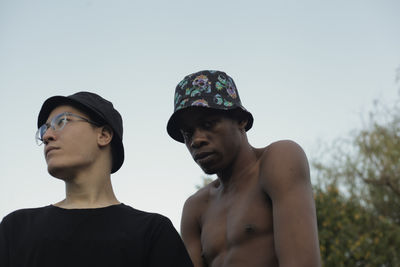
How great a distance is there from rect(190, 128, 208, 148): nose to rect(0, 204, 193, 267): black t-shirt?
83cm

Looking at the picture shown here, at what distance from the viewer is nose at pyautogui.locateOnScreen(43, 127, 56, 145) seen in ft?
9.01

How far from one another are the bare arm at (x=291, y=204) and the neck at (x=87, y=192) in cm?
99

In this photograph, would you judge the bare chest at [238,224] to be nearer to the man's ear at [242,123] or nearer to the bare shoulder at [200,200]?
the bare shoulder at [200,200]

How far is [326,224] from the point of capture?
13797 mm

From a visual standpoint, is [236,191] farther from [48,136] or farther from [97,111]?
[48,136]

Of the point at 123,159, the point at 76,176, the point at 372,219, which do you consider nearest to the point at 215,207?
the point at 123,159

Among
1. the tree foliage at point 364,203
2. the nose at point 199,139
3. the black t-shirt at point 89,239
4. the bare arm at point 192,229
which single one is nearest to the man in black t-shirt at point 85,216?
the black t-shirt at point 89,239

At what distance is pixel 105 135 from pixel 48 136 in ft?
1.03

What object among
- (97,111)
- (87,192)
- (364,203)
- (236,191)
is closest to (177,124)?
(236,191)

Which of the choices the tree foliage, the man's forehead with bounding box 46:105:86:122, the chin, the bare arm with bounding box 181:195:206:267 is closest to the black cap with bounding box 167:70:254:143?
the chin

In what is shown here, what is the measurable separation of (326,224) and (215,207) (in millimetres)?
10790

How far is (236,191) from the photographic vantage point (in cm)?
355

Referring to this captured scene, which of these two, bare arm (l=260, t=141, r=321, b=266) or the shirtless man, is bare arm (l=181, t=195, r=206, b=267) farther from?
bare arm (l=260, t=141, r=321, b=266)

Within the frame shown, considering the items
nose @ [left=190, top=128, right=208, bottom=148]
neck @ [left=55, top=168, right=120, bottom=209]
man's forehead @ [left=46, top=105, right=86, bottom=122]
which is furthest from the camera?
nose @ [left=190, top=128, right=208, bottom=148]
